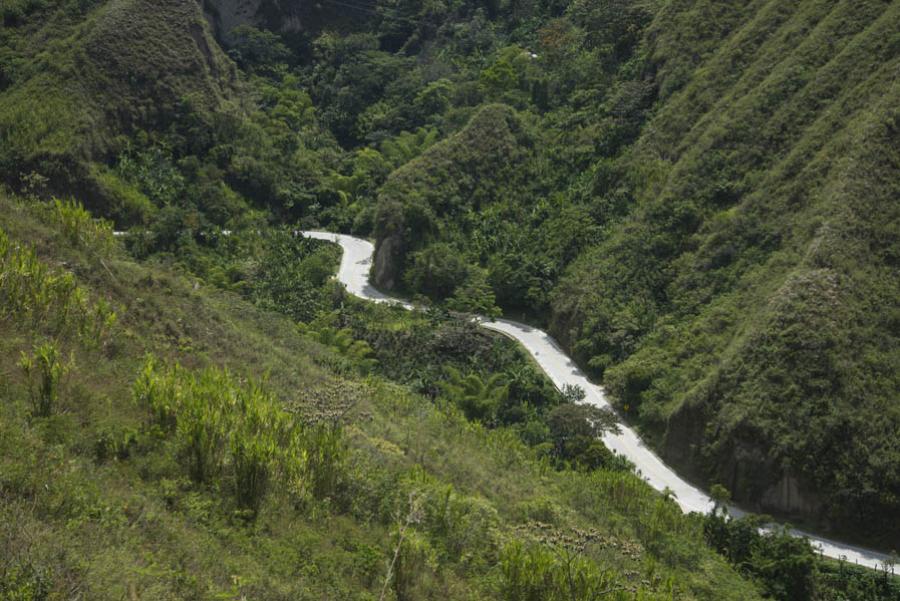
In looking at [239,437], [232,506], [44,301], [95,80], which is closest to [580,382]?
[44,301]

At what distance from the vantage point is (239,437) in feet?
42.9

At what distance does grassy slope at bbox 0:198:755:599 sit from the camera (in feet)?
32.8

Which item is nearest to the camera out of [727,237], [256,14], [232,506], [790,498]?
[232,506]

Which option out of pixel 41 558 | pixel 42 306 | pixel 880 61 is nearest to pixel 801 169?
pixel 880 61

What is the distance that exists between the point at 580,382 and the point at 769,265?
9.33 m

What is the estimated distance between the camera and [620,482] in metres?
23.2

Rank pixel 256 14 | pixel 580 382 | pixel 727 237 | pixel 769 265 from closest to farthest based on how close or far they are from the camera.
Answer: pixel 769 265, pixel 727 237, pixel 580 382, pixel 256 14

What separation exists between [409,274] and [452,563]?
33.4 metres

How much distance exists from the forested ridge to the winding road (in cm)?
69

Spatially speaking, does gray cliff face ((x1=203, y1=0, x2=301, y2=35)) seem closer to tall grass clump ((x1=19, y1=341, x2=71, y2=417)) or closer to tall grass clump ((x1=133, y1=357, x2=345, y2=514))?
tall grass clump ((x1=133, y1=357, x2=345, y2=514))

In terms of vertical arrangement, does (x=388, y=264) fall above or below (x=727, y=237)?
below

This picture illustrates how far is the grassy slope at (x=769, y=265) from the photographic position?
1051 inches

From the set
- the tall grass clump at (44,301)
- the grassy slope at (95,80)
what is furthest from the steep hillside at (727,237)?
the tall grass clump at (44,301)

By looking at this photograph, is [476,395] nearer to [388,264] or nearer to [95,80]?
[388,264]
